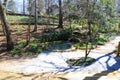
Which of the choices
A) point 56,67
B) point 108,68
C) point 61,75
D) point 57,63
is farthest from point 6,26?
point 108,68

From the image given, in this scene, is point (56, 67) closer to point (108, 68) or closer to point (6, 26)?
point (108, 68)

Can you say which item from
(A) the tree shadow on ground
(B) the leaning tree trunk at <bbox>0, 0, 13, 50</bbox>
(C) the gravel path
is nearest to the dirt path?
(A) the tree shadow on ground

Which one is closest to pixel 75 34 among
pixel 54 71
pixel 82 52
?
pixel 82 52

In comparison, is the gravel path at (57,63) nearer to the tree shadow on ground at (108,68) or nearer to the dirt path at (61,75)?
the tree shadow on ground at (108,68)

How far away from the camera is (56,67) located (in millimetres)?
14211

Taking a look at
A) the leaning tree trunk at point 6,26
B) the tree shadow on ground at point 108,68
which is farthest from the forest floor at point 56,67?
the leaning tree trunk at point 6,26

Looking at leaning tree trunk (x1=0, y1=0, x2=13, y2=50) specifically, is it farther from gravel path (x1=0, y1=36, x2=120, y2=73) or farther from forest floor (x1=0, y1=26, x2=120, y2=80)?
gravel path (x1=0, y1=36, x2=120, y2=73)

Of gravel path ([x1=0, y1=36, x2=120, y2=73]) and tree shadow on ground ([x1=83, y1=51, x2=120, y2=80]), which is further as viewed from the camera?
gravel path ([x1=0, y1=36, x2=120, y2=73])

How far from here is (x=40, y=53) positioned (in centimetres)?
1697

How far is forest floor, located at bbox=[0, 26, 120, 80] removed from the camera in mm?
12656

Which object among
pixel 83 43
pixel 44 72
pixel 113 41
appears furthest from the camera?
pixel 113 41

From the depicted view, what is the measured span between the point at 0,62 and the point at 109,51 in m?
7.07

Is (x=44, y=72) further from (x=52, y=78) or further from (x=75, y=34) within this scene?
(x=75, y=34)

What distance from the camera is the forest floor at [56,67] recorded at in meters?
12.7
